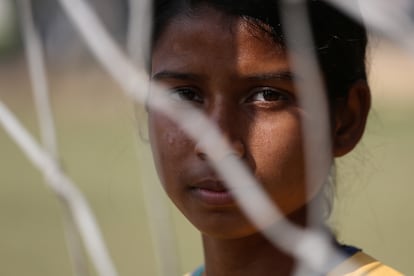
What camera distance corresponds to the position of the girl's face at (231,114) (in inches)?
35.2

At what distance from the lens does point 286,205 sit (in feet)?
3.06

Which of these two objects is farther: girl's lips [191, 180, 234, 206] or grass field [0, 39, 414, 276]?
grass field [0, 39, 414, 276]

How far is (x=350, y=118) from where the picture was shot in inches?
39.3

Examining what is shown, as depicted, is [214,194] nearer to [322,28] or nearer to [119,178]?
[322,28]

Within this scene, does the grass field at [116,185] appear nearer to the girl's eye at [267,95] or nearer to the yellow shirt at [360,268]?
the yellow shirt at [360,268]

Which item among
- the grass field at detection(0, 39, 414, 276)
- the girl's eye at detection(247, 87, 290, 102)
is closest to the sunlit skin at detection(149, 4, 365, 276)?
the girl's eye at detection(247, 87, 290, 102)

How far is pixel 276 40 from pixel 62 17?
2.89 m

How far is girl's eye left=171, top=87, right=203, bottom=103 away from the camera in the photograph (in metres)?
0.92

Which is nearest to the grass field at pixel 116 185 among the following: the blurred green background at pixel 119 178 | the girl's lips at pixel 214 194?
the blurred green background at pixel 119 178

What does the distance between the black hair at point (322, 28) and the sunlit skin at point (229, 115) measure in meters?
0.01

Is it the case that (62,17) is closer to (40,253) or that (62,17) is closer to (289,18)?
(40,253)

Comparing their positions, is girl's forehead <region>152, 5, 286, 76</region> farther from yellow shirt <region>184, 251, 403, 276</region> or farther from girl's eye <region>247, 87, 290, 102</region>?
yellow shirt <region>184, 251, 403, 276</region>

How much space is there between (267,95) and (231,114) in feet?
0.13

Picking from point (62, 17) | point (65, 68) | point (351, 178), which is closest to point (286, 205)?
point (351, 178)
